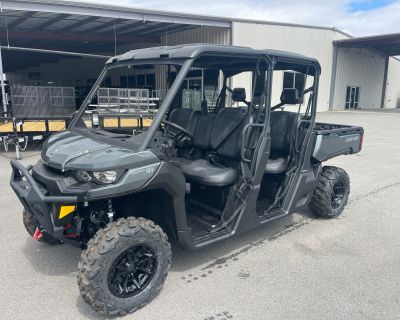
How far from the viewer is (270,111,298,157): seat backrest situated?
4191mm

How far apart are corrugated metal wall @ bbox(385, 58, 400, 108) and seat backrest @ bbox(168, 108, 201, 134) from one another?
34036 millimetres

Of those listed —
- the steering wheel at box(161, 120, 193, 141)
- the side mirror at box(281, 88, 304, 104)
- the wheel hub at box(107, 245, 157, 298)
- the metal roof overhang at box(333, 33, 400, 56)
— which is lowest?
the wheel hub at box(107, 245, 157, 298)

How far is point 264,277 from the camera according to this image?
3328mm

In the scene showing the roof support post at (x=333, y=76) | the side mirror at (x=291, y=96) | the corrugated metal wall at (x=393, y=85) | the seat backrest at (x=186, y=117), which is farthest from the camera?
the corrugated metal wall at (x=393, y=85)

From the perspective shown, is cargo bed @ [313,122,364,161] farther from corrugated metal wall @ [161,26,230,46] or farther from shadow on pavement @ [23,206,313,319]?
corrugated metal wall @ [161,26,230,46]

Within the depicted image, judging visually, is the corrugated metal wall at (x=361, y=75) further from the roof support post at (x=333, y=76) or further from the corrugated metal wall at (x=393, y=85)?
the corrugated metal wall at (x=393, y=85)

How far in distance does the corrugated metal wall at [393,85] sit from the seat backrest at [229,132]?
34239 millimetres

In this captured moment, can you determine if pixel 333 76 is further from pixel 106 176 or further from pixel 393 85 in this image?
pixel 106 176

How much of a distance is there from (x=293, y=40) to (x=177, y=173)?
68.7 feet

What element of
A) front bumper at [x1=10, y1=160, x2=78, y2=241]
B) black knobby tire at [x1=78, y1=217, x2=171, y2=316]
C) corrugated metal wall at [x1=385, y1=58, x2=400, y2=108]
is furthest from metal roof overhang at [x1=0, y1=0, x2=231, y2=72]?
corrugated metal wall at [x1=385, y1=58, x2=400, y2=108]

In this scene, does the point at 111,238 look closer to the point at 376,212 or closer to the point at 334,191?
the point at 334,191

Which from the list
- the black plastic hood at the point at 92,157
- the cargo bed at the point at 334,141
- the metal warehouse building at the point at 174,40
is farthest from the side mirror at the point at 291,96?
the metal warehouse building at the point at 174,40

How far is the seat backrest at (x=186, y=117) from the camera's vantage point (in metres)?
4.18

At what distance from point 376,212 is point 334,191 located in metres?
0.77
